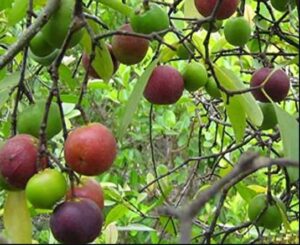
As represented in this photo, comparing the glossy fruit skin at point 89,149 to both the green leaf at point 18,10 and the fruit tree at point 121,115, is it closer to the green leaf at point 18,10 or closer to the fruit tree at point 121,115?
the fruit tree at point 121,115

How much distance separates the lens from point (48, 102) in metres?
0.82

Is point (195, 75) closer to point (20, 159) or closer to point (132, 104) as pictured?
point (132, 104)

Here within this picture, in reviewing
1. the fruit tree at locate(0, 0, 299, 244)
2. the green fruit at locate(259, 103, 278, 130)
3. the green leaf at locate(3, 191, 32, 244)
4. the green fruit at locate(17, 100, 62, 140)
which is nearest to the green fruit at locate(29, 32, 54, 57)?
the fruit tree at locate(0, 0, 299, 244)

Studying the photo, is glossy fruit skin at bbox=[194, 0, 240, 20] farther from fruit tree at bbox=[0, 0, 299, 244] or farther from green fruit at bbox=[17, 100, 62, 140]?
green fruit at bbox=[17, 100, 62, 140]

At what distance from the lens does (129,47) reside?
3.39ft

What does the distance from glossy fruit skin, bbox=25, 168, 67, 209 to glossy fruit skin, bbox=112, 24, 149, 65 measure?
270 mm

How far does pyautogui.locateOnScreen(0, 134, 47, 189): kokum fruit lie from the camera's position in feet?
2.68

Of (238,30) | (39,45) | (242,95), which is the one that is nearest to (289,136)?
(242,95)

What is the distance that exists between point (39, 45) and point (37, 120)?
0.14 metres

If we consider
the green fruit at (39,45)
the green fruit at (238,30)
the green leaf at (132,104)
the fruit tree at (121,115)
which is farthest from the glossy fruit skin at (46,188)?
the green fruit at (238,30)

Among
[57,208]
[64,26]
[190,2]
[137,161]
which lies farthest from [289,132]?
[137,161]

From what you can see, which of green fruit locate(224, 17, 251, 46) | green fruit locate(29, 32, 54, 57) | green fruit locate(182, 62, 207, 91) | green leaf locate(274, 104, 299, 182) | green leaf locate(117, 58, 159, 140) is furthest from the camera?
green fruit locate(224, 17, 251, 46)

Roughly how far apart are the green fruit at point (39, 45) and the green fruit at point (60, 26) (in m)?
0.02

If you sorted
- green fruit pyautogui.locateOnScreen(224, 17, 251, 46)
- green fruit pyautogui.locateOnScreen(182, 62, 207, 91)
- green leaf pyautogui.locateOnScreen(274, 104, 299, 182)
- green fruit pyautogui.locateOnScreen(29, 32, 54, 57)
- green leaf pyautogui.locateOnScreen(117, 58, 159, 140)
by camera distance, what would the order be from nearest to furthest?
green leaf pyautogui.locateOnScreen(274, 104, 299, 182) < green leaf pyautogui.locateOnScreen(117, 58, 159, 140) < green fruit pyautogui.locateOnScreen(29, 32, 54, 57) < green fruit pyautogui.locateOnScreen(182, 62, 207, 91) < green fruit pyautogui.locateOnScreen(224, 17, 251, 46)
